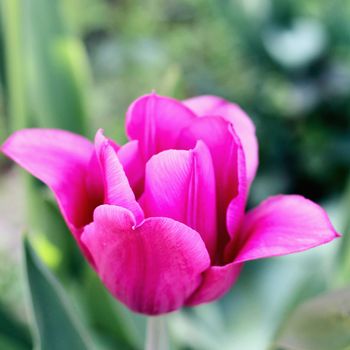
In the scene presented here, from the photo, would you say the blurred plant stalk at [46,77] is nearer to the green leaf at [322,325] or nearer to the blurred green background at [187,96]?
the blurred green background at [187,96]

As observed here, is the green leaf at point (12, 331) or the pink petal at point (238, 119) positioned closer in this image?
the pink petal at point (238, 119)

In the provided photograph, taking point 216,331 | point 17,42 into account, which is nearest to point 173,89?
point 17,42

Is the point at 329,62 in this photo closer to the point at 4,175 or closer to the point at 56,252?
the point at 4,175

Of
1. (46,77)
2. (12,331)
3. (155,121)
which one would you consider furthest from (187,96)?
(155,121)

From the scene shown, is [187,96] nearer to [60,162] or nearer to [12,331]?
[12,331]

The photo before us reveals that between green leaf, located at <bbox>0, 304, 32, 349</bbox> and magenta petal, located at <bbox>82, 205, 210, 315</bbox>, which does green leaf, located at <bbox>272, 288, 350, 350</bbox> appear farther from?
green leaf, located at <bbox>0, 304, 32, 349</bbox>

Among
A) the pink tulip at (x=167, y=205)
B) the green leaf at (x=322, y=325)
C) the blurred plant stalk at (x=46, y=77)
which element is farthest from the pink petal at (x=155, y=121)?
the blurred plant stalk at (x=46, y=77)

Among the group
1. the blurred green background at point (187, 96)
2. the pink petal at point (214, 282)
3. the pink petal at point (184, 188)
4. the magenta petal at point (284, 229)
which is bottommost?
the blurred green background at point (187, 96)

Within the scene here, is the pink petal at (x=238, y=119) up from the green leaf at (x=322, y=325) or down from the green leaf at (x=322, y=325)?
up
